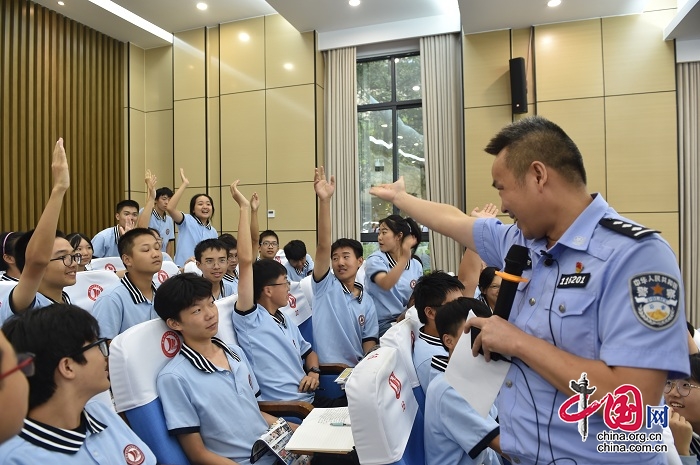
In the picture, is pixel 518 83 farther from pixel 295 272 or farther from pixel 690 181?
pixel 295 272

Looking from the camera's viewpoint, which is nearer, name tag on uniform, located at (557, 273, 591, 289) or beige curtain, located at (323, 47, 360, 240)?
name tag on uniform, located at (557, 273, 591, 289)

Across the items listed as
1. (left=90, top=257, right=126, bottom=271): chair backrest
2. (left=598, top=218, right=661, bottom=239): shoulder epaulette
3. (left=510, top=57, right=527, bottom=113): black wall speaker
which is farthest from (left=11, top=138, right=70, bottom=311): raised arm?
(left=510, top=57, right=527, bottom=113): black wall speaker

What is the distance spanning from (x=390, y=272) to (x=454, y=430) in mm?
1921

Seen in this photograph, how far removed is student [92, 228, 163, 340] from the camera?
2451 millimetres

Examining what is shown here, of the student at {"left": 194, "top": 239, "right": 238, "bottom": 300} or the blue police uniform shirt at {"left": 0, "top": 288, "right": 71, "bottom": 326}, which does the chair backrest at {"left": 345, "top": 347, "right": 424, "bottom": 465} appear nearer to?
the blue police uniform shirt at {"left": 0, "top": 288, "right": 71, "bottom": 326}

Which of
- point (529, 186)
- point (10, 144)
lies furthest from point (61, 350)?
point (10, 144)

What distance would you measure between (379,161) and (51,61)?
15.7ft

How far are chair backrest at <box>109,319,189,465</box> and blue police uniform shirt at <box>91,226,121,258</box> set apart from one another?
3270mm

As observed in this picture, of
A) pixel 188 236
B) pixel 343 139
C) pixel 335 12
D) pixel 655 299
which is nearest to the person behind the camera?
pixel 655 299

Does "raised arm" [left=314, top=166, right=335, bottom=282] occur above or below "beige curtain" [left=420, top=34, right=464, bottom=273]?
below

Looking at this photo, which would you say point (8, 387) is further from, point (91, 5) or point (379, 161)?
point (91, 5)

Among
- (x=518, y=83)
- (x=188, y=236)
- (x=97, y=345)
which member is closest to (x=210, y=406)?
(x=97, y=345)

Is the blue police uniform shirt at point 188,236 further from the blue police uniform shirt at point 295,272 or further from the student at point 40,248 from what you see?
the student at point 40,248

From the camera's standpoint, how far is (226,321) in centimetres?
248
